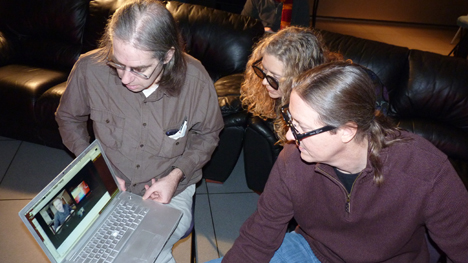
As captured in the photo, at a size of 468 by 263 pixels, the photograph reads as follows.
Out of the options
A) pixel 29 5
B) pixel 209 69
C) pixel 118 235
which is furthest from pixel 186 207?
pixel 29 5

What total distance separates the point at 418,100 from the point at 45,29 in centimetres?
319

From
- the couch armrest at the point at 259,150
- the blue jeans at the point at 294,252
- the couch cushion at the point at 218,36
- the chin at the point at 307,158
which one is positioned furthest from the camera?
the couch cushion at the point at 218,36

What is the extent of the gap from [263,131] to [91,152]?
120 cm

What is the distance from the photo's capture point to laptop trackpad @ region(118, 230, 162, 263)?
121 cm

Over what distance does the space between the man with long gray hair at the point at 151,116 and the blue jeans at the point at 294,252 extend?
440 millimetres

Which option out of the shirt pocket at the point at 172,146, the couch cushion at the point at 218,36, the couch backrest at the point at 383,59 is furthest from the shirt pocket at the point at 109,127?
the couch backrest at the point at 383,59

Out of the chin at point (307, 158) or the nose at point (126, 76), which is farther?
the nose at point (126, 76)

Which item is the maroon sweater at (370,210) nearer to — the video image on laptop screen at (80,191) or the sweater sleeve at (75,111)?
the video image on laptop screen at (80,191)

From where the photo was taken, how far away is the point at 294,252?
1.39m

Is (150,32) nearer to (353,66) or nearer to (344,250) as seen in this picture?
(353,66)

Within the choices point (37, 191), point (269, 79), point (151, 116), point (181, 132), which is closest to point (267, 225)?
point (181, 132)

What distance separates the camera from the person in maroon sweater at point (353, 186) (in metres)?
1.06

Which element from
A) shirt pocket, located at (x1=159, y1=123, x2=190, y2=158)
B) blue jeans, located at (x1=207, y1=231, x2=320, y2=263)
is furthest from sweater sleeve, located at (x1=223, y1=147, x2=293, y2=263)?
shirt pocket, located at (x1=159, y1=123, x2=190, y2=158)

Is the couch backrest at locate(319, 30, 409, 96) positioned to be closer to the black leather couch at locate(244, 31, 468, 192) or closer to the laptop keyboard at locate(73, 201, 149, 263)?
the black leather couch at locate(244, 31, 468, 192)
